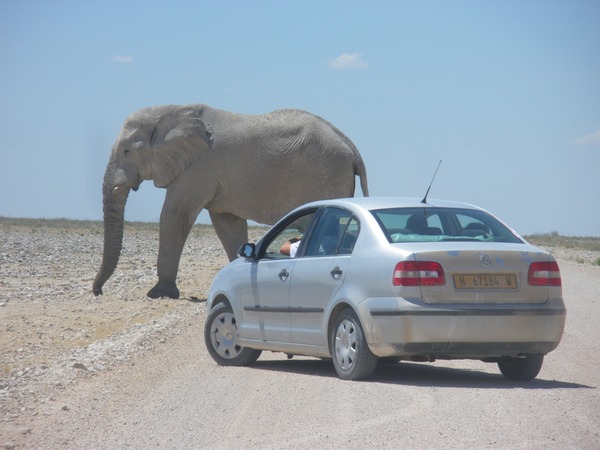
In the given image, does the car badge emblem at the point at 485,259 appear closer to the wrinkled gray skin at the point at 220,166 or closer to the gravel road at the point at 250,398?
the gravel road at the point at 250,398

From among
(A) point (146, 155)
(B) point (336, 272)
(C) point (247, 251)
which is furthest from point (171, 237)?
(B) point (336, 272)

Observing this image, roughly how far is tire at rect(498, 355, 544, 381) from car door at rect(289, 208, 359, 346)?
163 centimetres

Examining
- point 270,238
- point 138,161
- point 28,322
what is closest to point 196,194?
point 138,161

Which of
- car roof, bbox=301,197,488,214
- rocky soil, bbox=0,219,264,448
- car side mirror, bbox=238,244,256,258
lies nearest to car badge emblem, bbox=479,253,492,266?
car roof, bbox=301,197,488,214

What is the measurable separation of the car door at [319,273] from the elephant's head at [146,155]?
39.4 feet

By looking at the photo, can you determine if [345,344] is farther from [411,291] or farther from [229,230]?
[229,230]

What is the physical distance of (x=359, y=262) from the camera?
1040cm

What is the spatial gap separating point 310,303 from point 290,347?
1.98 feet

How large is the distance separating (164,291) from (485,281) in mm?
12770

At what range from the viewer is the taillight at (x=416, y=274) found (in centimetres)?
991

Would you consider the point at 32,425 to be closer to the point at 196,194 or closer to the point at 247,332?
the point at 247,332

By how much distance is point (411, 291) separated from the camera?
990cm

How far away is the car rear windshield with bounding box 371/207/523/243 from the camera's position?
10.6m

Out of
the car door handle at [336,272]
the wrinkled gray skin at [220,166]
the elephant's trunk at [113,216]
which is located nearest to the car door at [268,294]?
the car door handle at [336,272]
